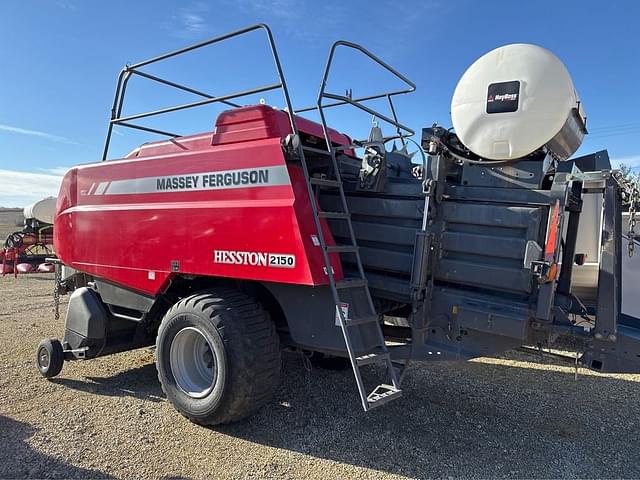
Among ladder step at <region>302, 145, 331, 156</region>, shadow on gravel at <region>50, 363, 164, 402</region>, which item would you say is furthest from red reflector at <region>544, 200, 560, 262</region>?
shadow on gravel at <region>50, 363, 164, 402</region>

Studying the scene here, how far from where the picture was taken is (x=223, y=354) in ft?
11.2

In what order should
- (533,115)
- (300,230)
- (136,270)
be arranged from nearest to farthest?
(533,115) → (300,230) → (136,270)

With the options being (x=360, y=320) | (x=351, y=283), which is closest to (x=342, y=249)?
(x=351, y=283)

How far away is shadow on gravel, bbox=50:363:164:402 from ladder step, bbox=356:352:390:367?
1993mm

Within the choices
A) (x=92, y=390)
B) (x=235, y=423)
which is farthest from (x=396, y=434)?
(x=92, y=390)

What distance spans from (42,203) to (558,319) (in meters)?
15.3

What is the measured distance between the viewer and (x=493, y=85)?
3137 millimetres

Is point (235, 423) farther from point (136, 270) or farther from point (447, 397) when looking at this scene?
point (447, 397)

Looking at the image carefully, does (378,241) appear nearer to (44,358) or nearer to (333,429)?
(333,429)

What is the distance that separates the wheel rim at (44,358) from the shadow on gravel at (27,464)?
1.14 meters

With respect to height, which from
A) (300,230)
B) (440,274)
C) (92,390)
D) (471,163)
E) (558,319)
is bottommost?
(92,390)

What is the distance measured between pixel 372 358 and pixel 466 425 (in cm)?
113

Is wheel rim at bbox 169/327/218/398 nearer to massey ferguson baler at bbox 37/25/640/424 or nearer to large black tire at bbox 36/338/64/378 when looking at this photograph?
massey ferguson baler at bbox 37/25/640/424

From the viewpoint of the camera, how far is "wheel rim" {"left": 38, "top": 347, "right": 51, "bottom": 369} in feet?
15.0
